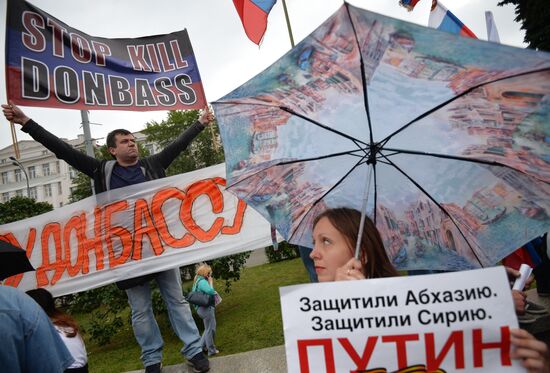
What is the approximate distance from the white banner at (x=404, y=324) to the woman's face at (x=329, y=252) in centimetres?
49

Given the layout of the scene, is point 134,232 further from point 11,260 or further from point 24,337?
point 24,337

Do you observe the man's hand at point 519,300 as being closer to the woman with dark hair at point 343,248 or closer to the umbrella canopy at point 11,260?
the woman with dark hair at point 343,248

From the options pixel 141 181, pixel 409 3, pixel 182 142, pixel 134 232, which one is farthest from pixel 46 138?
pixel 409 3

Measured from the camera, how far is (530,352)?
1157 mm

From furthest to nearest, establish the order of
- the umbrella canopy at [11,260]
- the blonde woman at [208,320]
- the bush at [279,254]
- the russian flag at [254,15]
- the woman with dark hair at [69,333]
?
the bush at [279,254] < the blonde woman at [208,320] < the russian flag at [254,15] < the woman with dark hair at [69,333] < the umbrella canopy at [11,260]

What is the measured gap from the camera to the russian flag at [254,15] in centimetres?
562

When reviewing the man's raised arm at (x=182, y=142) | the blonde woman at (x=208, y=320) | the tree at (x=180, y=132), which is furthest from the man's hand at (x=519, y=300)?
the tree at (x=180, y=132)

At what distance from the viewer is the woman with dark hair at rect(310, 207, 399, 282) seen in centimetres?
179

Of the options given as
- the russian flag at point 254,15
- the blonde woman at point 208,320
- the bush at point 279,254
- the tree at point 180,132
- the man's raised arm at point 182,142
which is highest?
the tree at point 180,132

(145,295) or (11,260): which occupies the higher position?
(11,260)

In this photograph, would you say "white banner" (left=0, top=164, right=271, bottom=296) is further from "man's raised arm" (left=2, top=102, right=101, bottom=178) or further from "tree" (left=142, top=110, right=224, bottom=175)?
"tree" (left=142, top=110, right=224, bottom=175)

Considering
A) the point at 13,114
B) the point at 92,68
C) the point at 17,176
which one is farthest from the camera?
the point at 17,176

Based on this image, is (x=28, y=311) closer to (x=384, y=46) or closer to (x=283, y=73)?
(x=283, y=73)

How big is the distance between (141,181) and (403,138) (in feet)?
9.20
